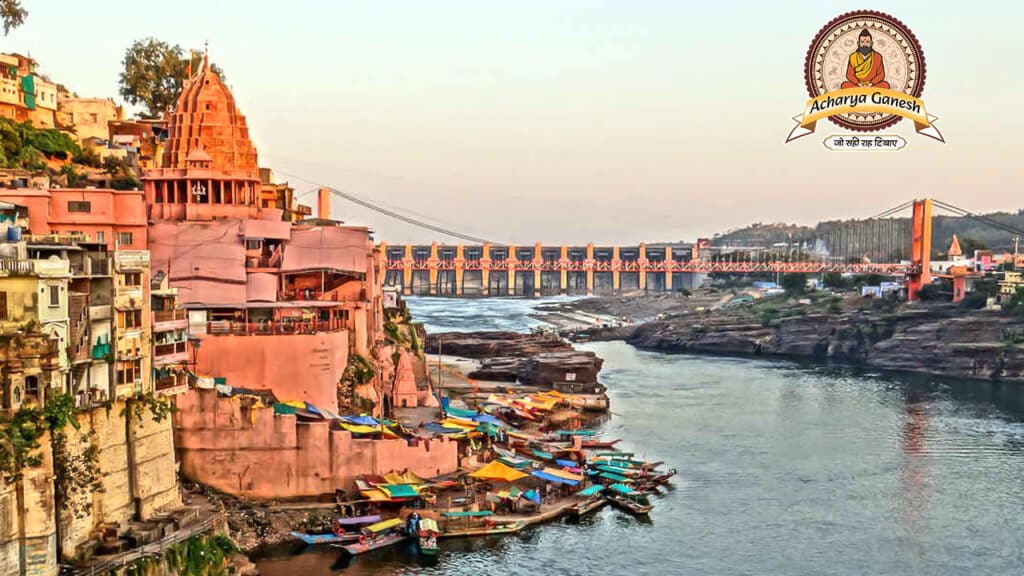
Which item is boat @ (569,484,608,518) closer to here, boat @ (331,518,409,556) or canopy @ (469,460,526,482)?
canopy @ (469,460,526,482)

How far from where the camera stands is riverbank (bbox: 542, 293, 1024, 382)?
217 ft

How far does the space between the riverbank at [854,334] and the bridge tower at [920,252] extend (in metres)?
3.39

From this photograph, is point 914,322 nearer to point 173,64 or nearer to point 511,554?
point 173,64

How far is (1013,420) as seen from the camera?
157 ft

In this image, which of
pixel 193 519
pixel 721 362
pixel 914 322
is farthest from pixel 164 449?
pixel 914 322

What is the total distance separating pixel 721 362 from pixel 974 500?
1581 inches

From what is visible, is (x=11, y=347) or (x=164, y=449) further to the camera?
(x=164, y=449)

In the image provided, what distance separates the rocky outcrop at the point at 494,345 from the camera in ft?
224

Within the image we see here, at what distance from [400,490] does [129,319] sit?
8.20 metres

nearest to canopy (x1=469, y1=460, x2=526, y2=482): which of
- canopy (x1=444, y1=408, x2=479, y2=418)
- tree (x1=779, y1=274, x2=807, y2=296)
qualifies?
canopy (x1=444, y1=408, x2=479, y2=418)

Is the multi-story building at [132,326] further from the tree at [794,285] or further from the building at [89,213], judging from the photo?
the tree at [794,285]

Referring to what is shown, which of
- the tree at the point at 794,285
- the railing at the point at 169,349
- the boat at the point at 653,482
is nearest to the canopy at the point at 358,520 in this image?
the railing at the point at 169,349

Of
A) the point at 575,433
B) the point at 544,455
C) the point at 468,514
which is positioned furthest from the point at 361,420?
the point at 575,433

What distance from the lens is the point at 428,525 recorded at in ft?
85.0
